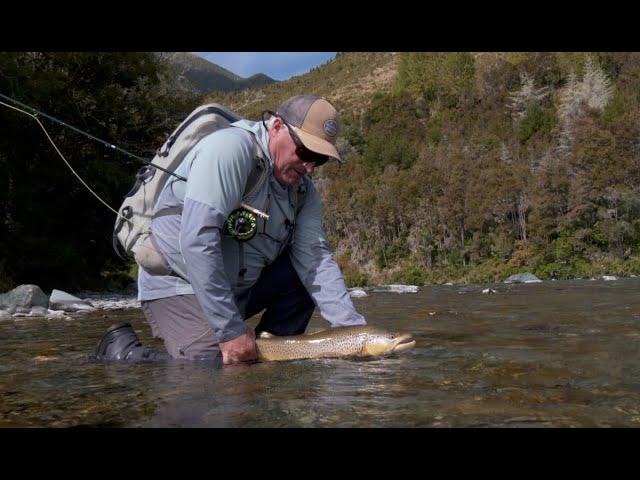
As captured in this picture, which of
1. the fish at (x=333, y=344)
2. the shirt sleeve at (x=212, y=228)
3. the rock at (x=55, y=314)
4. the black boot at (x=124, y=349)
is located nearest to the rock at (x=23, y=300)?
the rock at (x=55, y=314)

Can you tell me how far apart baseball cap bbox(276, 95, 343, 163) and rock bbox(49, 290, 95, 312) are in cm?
677

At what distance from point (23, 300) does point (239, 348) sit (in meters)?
6.43

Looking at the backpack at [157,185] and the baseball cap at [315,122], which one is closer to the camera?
the baseball cap at [315,122]

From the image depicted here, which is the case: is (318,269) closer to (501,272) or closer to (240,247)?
(240,247)

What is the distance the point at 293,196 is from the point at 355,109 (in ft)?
258

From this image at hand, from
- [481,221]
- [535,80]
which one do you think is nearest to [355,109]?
[535,80]

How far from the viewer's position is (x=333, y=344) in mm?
3736

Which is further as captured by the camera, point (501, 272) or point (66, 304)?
point (501, 272)

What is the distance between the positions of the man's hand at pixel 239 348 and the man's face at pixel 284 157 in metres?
0.97

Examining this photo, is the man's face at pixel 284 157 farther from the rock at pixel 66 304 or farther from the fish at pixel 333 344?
the rock at pixel 66 304

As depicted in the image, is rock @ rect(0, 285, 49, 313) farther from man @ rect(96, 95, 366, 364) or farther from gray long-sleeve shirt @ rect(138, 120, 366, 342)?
gray long-sleeve shirt @ rect(138, 120, 366, 342)

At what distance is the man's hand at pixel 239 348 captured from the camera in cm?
337

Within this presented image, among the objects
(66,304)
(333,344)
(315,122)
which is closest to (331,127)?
(315,122)
